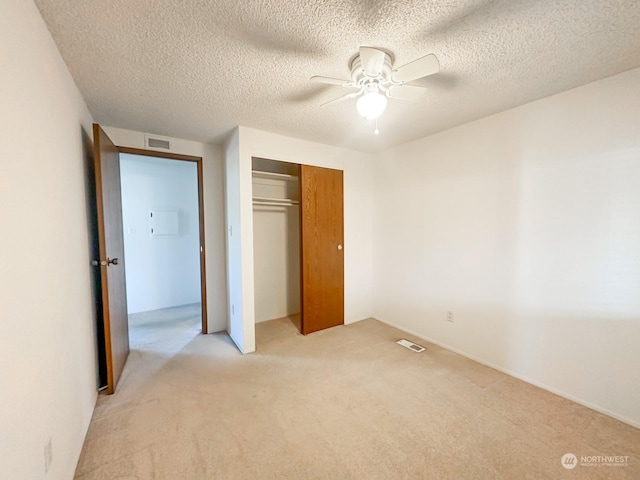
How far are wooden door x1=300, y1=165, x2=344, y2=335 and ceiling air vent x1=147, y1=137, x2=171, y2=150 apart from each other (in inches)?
58.8

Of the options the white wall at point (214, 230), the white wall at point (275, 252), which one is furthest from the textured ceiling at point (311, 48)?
the white wall at point (275, 252)

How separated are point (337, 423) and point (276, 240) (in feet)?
7.93

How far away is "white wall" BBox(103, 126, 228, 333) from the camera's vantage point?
3186mm

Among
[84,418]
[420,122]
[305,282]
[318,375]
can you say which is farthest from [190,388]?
[420,122]

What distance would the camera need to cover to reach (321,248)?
3291 millimetres

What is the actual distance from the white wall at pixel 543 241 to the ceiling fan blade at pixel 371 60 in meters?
1.60

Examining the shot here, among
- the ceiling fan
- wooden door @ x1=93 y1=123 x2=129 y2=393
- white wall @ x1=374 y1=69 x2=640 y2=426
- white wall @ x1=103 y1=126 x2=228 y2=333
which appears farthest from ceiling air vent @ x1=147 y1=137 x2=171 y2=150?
white wall @ x1=374 y1=69 x2=640 y2=426

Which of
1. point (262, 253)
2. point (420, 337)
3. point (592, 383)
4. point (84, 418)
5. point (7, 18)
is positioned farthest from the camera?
point (262, 253)

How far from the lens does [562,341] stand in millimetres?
2035

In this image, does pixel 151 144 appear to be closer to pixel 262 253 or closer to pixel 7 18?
pixel 262 253

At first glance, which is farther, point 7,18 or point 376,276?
point 376,276

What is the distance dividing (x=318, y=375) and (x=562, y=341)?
1950 mm

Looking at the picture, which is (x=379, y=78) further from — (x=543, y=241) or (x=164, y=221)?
(x=164, y=221)

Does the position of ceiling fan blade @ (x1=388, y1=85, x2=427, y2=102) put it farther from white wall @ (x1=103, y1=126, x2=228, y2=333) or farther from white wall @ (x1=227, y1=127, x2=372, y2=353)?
white wall @ (x1=103, y1=126, x2=228, y2=333)
